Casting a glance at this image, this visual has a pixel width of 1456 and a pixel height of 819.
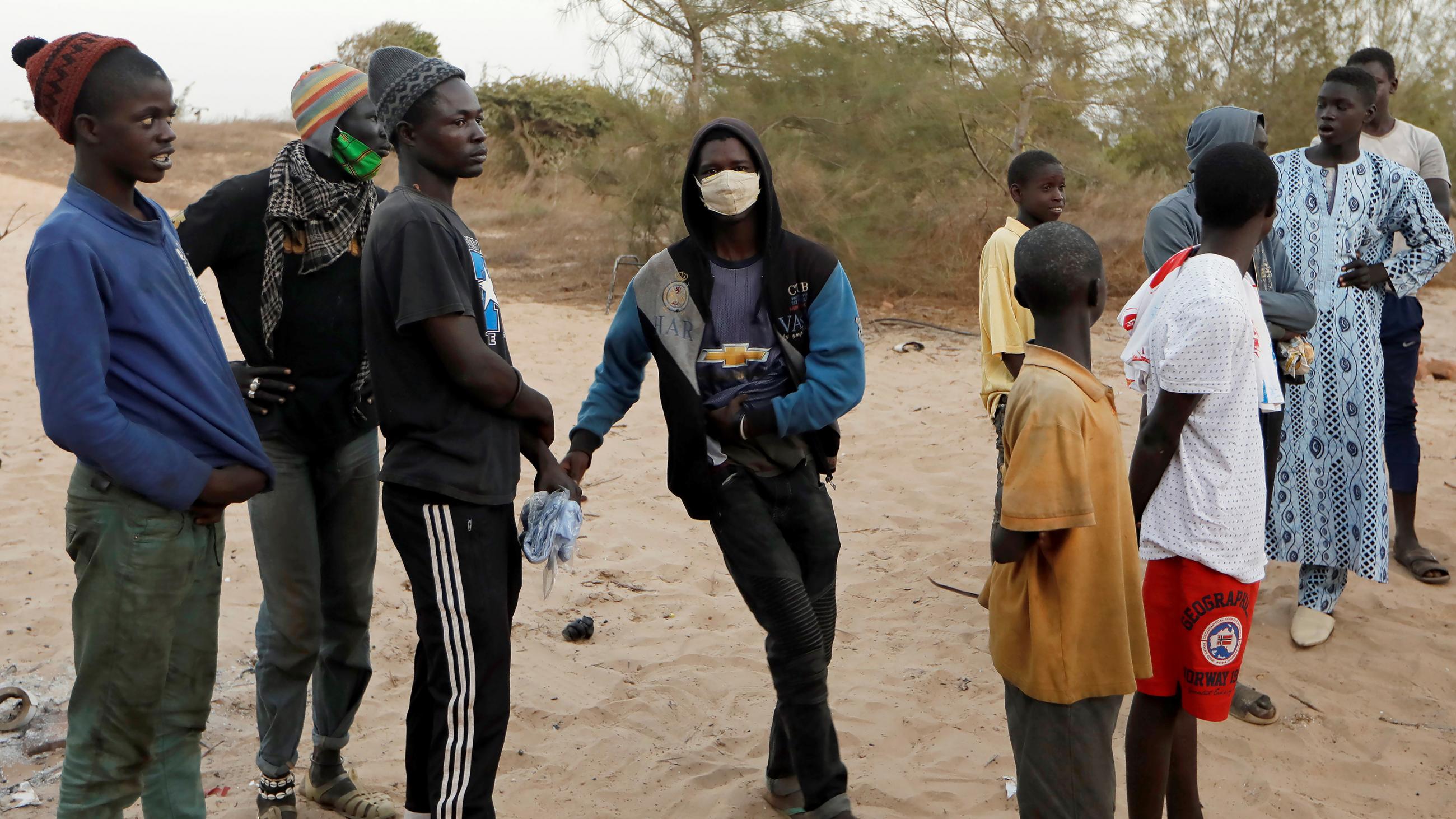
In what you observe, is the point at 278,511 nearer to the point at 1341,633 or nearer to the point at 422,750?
the point at 422,750

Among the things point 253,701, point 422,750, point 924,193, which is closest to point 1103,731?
point 422,750

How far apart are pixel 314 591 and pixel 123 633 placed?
2.28 ft

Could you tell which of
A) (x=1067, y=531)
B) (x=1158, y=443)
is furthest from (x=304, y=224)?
(x=1158, y=443)

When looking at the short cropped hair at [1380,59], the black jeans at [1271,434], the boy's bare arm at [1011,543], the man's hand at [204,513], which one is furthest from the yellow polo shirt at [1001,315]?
the man's hand at [204,513]

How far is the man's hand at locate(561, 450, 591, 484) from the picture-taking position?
3137 millimetres

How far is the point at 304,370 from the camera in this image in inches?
119

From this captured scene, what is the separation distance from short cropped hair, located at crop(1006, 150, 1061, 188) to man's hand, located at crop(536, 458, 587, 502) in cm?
216

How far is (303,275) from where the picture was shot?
3.03 meters

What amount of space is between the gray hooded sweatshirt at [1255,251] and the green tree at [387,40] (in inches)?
939

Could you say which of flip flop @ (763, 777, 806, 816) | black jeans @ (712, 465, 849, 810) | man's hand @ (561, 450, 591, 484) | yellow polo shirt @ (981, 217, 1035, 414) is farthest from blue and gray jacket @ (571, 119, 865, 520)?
yellow polo shirt @ (981, 217, 1035, 414)

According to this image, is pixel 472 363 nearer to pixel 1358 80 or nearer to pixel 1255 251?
pixel 1255 251

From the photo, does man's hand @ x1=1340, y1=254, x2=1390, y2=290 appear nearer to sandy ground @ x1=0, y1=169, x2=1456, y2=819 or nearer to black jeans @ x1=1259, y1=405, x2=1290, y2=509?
black jeans @ x1=1259, y1=405, x2=1290, y2=509

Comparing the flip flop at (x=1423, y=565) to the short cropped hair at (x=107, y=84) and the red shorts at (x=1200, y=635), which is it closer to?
the red shorts at (x=1200, y=635)

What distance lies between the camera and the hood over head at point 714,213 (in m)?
3.04
